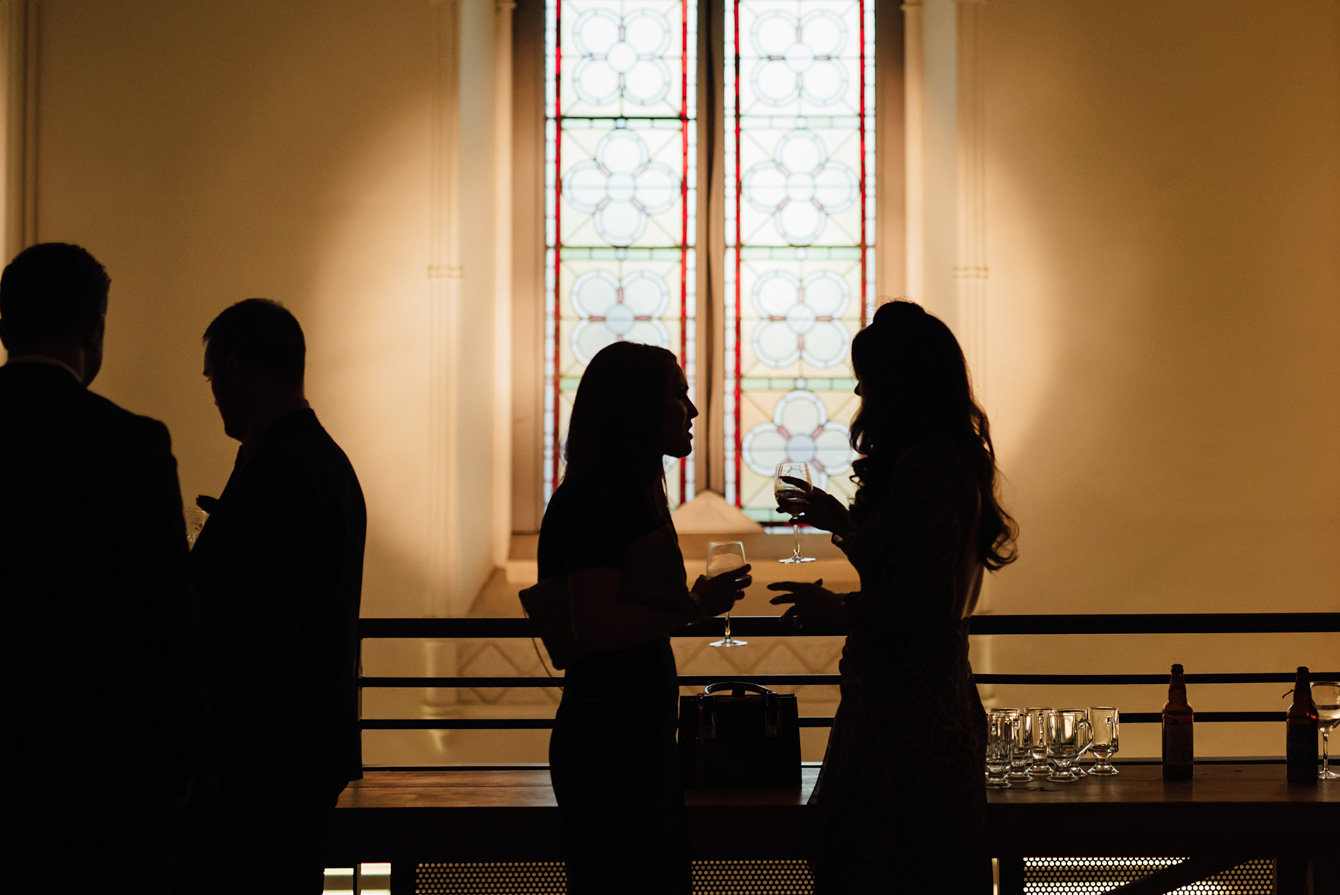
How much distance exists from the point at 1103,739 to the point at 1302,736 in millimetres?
392

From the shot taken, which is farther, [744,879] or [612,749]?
[744,879]

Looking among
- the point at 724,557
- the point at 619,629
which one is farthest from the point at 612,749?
the point at 724,557

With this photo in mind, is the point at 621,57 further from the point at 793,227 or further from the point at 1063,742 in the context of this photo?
the point at 1063,742

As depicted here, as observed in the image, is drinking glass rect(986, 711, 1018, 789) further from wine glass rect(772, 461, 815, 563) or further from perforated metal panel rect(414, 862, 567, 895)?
perforated metal panel rect(414, 862, 567, 895)

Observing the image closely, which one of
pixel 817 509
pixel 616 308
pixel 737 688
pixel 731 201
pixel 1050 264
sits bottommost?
pixel 737 688

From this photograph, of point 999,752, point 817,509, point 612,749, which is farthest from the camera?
point 999,752

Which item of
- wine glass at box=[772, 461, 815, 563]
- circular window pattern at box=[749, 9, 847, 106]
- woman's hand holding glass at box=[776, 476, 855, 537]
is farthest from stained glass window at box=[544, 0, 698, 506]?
woman's hand holding glass at box=[776, 476, 855, 537]

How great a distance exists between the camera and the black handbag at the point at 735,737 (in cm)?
223

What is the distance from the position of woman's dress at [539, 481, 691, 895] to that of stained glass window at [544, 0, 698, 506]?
411 centimetres

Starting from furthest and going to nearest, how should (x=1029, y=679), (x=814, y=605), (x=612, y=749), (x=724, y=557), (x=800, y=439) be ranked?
(x=800, y=439)
(x=1029, y=679)
(x=724, y=557)
(x=814, y=605)
(x=612, y=749)

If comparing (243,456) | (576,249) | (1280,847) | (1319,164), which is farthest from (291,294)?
(1319,164)

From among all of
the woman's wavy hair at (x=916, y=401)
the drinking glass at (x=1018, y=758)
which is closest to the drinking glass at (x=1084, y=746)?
the drinking glass at (x=1018, y=758)

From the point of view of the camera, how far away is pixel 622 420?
1.60 metres

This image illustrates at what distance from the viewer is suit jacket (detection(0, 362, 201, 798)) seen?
1342mm
